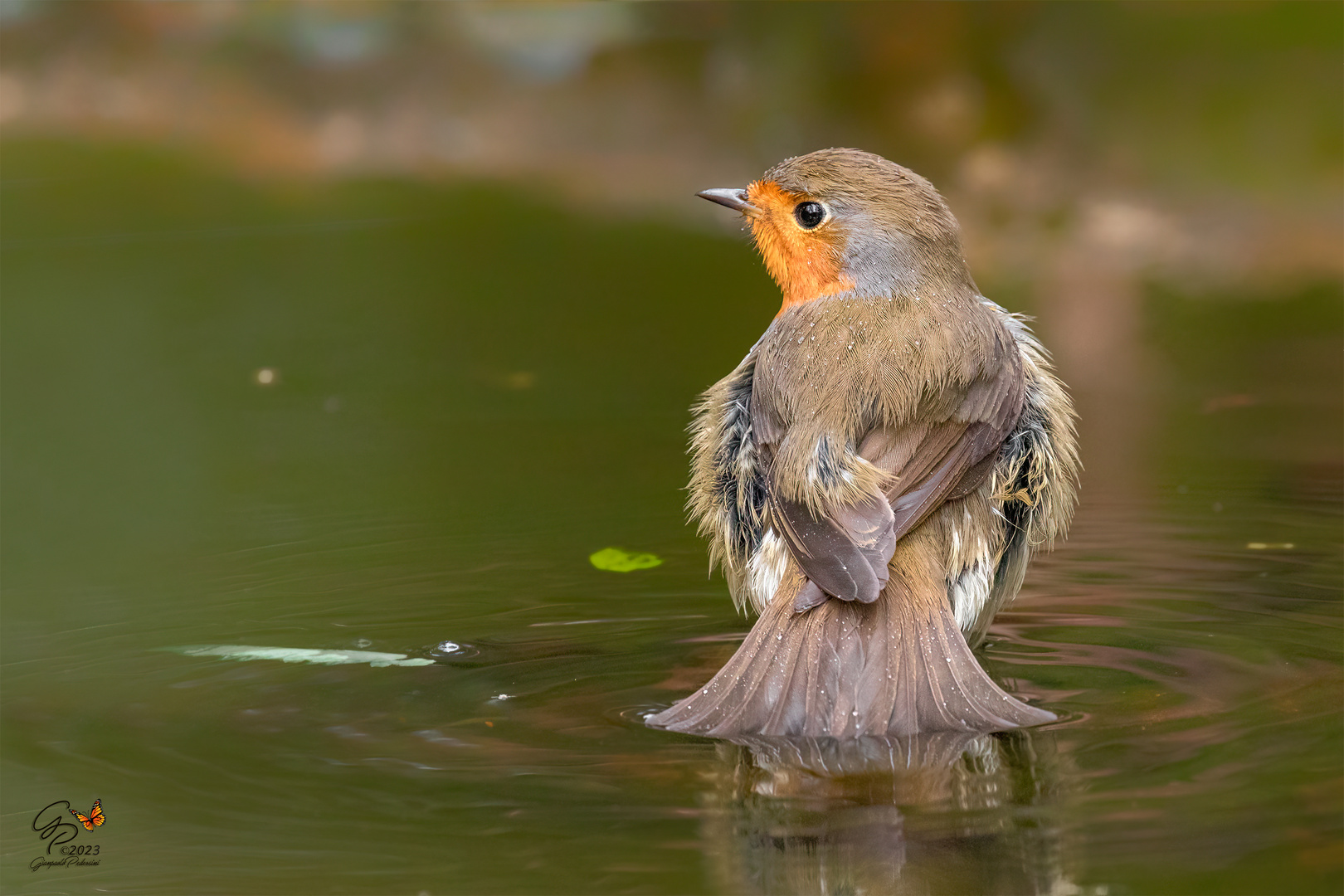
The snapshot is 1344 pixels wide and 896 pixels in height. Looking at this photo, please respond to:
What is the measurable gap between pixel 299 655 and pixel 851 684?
1.30 meters

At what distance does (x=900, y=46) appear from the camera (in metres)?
8.77

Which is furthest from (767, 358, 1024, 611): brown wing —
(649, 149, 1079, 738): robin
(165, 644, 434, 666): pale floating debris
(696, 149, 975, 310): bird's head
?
(165, 644, 434, 666): pale floating debris

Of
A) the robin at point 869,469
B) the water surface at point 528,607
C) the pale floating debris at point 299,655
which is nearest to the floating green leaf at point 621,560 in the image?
the water surface at point 528,607

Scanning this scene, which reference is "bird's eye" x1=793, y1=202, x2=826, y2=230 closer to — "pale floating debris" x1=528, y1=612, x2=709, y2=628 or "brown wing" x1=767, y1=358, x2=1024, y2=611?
"brown wing" x1=767, y1=358, x2=1024, y2=611

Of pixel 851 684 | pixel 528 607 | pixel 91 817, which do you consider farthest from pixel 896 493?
pixel 91 817

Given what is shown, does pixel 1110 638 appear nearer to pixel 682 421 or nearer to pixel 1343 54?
pixel 682 421

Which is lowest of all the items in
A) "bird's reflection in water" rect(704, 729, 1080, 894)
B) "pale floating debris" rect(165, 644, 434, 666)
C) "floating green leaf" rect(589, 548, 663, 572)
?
"bird's reflection in water" rect(704, 729, 1080, 894)

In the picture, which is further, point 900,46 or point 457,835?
point 900,46

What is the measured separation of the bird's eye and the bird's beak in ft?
0.51

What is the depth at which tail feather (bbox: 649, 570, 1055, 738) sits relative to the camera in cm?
314

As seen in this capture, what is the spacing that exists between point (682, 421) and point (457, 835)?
9.91 feet

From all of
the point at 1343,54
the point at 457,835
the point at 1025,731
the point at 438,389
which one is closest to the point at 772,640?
the point at 1025,731
